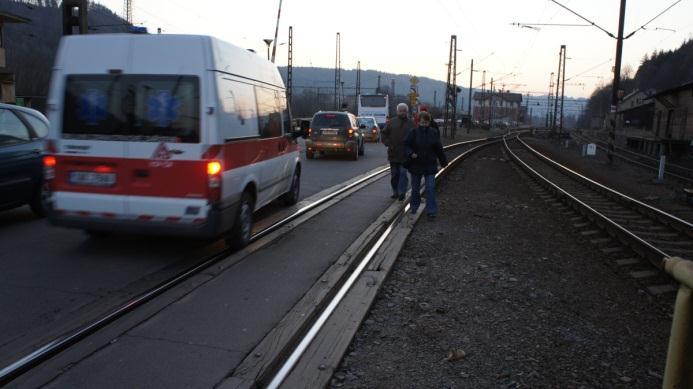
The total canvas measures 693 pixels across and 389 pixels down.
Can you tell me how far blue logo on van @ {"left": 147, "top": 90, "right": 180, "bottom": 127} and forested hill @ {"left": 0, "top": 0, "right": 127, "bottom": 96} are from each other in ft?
127

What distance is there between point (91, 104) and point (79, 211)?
118 cm

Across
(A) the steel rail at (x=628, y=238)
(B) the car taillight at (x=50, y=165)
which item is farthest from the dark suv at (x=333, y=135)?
(B) the car taillight at (x=50, y=165)

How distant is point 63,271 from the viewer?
5.96 metres

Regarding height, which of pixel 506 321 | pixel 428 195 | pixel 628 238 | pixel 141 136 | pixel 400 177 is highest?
pixel 141 136

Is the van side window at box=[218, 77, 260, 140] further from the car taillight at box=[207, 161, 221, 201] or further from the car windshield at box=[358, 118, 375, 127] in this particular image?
the car windshield at box=[358, 118, 375, 127]

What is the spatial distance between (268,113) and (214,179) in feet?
8.21

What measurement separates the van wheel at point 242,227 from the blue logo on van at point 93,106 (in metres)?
1.82

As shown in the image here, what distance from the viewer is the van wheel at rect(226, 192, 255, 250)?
6.92 m

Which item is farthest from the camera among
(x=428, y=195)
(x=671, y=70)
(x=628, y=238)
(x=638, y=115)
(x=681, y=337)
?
(x=671, y=70)

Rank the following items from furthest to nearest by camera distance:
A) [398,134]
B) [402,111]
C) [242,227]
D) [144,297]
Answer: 1. [398,134]
2. [402,111]
3. [242,227]
4. [144,297]

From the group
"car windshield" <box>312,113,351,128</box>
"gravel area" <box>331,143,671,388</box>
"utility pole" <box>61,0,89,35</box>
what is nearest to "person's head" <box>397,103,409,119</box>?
"gravel area" <box>331,143,671,388</box>

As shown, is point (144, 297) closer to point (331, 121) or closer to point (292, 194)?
point (292, 194)

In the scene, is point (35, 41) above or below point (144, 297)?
above

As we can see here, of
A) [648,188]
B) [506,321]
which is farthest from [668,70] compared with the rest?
[506,321]
